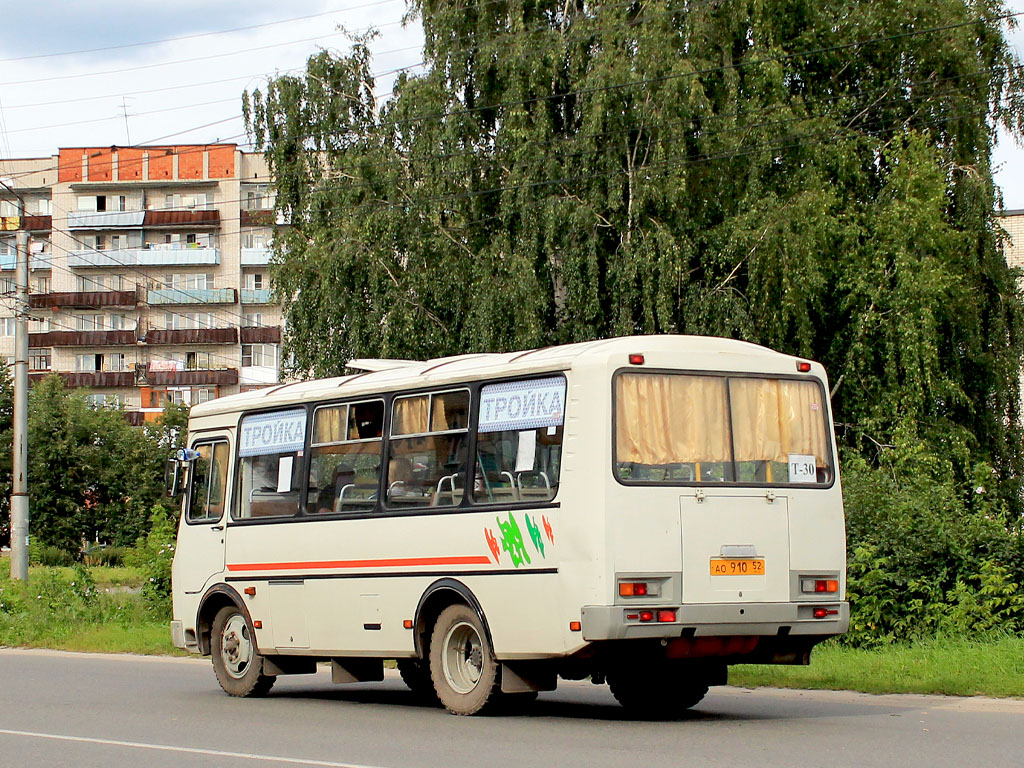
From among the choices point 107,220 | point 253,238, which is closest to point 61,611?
point 253,238

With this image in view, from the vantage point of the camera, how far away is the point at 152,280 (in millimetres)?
98562

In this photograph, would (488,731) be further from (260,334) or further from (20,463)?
(260,334)

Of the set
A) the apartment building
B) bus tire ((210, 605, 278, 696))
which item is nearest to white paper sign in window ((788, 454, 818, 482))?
bus tire ((210, 605, 278, 696))

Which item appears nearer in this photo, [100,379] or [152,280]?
[100,379]

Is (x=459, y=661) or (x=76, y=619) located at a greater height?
(x=459, y=661)

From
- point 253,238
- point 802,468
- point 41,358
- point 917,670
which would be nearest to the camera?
point 802,468

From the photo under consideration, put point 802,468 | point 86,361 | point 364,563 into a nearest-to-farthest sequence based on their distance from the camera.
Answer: point 802,468 → point 364,563 → point 86,361

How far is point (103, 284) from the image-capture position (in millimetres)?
98500

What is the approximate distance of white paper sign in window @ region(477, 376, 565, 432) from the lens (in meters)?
12.2

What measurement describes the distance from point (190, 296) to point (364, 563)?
8546 centimetres

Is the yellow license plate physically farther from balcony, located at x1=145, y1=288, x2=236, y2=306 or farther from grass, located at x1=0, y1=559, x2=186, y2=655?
balcony, located at x1=145, y1=288, x2=236, y2=306

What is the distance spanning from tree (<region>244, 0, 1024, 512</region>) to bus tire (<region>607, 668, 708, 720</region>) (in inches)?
587

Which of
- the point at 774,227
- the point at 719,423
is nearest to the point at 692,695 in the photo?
the point at 719,423

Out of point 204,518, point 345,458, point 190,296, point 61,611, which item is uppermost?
point 190,296
